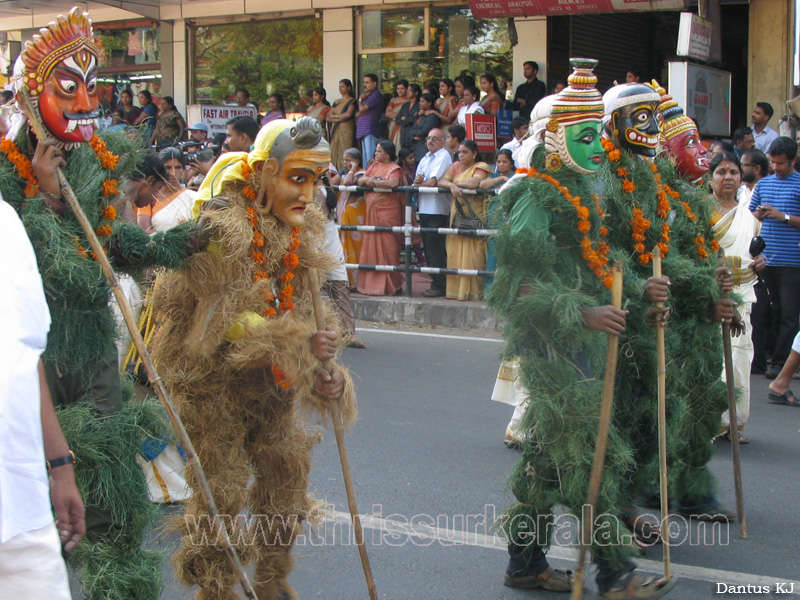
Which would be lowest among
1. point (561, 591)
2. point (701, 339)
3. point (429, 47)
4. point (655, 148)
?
point (561, 591)

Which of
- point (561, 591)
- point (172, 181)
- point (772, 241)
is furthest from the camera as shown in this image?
point (772, 241)

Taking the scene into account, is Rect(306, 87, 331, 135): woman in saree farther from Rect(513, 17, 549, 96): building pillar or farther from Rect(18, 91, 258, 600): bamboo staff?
Rect(18, 91, 258, 600): bamboo staff

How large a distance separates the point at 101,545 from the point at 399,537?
1813mm

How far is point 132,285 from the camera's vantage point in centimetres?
512

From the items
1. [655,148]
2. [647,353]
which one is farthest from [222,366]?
[655,148]

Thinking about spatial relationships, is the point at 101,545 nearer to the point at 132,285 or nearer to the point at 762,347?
the point at 132,285

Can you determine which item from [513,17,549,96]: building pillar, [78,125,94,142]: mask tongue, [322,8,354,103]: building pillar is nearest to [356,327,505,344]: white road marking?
[513,17,549,96]: building pillar

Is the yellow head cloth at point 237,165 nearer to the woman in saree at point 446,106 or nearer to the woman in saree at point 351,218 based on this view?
the woman in saree at point 351,218

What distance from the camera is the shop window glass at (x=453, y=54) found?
1538 cm

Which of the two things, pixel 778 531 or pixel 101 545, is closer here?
pixel 101 545

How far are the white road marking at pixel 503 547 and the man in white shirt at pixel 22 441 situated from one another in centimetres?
236

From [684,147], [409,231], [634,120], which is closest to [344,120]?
[409,231]

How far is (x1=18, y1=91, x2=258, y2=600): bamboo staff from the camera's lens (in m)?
3.17

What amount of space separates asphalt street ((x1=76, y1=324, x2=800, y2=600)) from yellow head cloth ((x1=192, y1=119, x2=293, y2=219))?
146 centimetres
